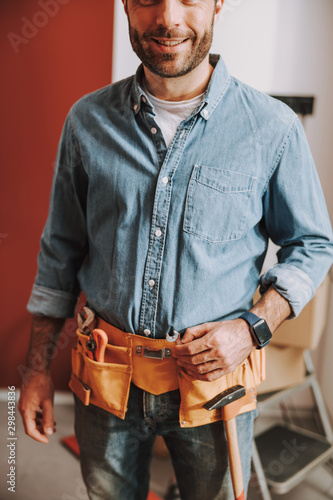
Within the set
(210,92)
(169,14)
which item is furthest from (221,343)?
(169,14)

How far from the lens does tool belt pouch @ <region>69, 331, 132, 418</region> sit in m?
1.06

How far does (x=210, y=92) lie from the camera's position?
100cm

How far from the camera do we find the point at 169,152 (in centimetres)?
100

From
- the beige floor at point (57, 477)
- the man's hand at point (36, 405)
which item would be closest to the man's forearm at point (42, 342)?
the man's hand at point (36, 405)

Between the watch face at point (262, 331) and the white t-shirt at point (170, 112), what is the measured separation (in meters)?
0.44

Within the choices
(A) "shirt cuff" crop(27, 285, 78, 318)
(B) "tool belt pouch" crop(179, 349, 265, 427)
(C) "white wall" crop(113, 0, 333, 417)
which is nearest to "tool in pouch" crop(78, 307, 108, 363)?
(A) "shirt cuff" crop(27, 285, 78, 318)

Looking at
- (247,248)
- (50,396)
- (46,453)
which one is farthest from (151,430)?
(46,453)

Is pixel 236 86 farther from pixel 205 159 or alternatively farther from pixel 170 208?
pixel 170 208

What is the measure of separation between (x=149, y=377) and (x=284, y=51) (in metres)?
1.77

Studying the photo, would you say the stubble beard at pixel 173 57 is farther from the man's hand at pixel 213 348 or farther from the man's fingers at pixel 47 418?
the man's fingers at pixel 47 418

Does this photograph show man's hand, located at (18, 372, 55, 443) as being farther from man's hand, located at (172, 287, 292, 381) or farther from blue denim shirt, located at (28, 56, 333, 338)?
man's hand, located at (172, 287, 292, 381)

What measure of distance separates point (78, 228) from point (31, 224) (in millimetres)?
1287

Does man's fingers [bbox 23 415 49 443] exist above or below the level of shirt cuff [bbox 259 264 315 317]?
→ below

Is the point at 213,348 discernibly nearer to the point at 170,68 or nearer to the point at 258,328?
the point at 258,328
